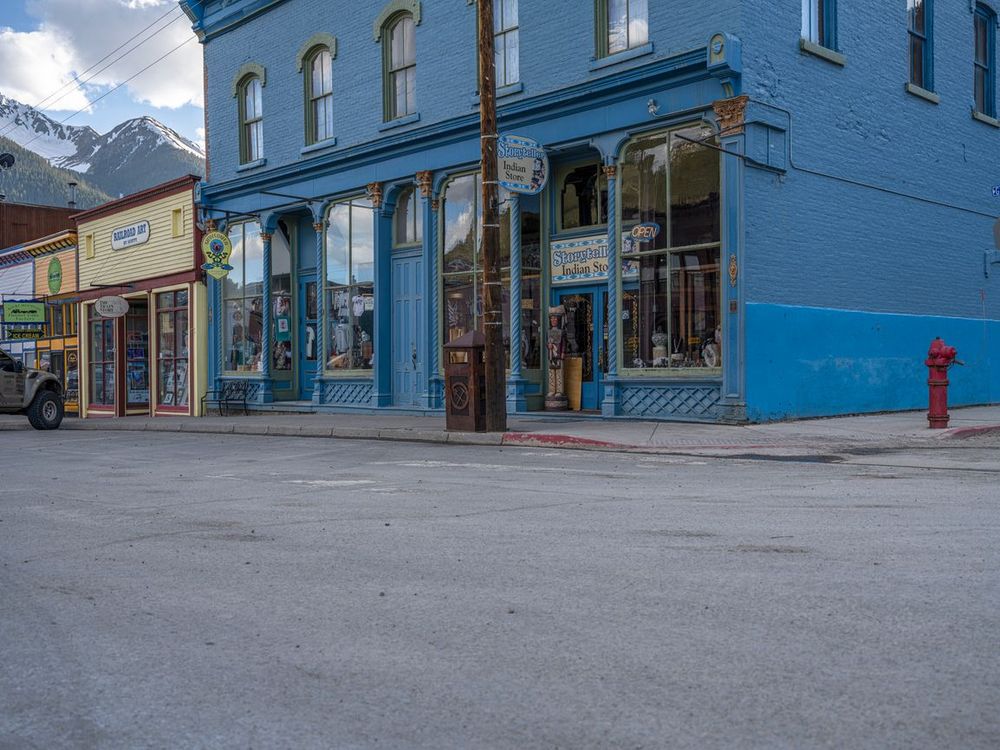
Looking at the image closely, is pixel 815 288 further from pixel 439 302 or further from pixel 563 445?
pixel 439 302

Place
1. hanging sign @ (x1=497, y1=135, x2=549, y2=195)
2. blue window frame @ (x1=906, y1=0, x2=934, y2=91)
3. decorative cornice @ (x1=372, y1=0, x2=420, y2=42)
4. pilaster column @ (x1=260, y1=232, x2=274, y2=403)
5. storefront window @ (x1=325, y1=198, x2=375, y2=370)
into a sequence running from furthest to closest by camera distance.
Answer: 1. pilaster column @ (x1=260, y1=232, x2=274, y2=403)
2. storefront window @ (x1=325, y1=198, x2=375, y2=370)
3. decorative cornice @ (x1=372, y1=0, x2=420, y2=42)
4. blue window frame @ (x1=906, y1=0, x2=934, y2=91)
5. hanging sign @ (x1=497, y1=135, x2=549, y2=195)

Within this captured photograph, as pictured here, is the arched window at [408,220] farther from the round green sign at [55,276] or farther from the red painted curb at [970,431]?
the round green sign at [55,276]

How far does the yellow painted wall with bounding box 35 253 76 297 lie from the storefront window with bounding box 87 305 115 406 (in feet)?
5.34

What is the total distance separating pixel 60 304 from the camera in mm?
33125

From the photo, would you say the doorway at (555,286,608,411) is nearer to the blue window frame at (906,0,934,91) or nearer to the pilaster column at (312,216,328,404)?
the pilaster column at (312,216,328,404)

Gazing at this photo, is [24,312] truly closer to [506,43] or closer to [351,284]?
[351,284]

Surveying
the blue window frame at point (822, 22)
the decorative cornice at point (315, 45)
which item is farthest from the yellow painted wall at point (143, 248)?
the blue window frame at point (822, 22)

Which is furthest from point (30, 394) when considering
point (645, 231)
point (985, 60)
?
point (985, 60)

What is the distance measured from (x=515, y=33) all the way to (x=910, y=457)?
10965 mm

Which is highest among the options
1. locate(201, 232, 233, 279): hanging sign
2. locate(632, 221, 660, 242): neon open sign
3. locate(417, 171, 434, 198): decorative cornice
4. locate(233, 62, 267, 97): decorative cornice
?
locate(233, 62, 267, 97): decorative cornice

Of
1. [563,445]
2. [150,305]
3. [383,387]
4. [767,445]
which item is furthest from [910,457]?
[150,305]

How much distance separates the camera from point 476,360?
50.8 feet

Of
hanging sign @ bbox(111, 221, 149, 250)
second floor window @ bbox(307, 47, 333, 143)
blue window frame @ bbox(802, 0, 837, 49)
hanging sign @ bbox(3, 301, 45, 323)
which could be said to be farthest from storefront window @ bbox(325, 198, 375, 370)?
hanging sign @ bbox(3, 301, 45, 323)

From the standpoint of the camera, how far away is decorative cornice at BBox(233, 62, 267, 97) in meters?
24.6
